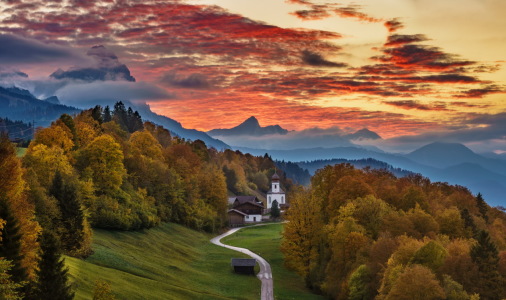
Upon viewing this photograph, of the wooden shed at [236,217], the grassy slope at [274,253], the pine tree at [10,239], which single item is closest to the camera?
the pine tree at [10,239]

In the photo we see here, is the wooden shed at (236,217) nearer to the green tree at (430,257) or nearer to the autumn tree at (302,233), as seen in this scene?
the autumn tree at (302,233)

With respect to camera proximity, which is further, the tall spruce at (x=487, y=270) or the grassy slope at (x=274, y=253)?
the grassy slope at (x=274, y=253)

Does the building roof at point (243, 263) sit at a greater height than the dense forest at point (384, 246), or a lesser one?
lesser

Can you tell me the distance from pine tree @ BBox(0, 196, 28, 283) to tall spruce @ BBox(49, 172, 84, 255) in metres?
18.1

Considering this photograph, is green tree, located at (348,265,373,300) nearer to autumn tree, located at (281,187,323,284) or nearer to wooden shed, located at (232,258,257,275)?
autumn tree, located at (281,187,323,284)

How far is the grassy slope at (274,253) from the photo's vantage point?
69.4 m

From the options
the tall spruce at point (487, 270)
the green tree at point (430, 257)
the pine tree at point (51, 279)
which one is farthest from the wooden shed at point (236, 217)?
the pine tree at point (51, 279)

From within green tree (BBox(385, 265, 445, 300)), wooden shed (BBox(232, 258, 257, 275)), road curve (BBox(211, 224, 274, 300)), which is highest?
green tree (BBox(385, 265, 445, 300))

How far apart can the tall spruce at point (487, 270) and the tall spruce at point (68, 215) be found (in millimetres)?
41729

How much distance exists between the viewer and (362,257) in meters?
60.0

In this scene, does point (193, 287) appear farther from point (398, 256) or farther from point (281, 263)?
point (281, 263)

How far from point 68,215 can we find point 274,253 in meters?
51.8

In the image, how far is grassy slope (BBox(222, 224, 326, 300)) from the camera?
228ft

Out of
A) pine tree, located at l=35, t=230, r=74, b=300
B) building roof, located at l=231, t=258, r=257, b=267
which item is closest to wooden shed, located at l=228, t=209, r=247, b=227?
building roof, located at l=231, t=258, r=257, b=267
